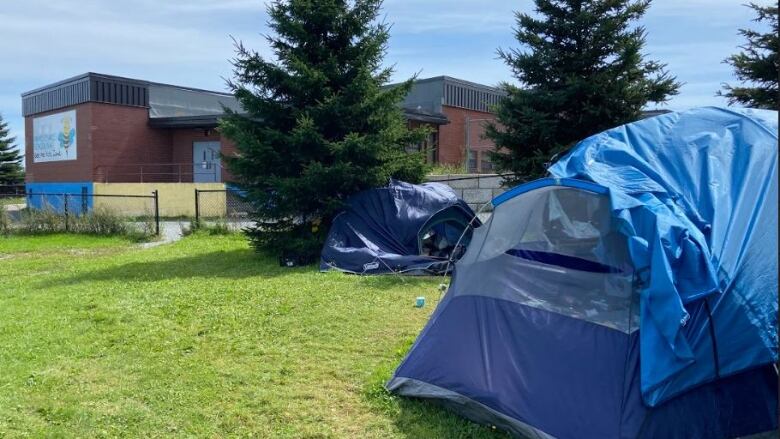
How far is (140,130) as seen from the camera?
30.6 metres

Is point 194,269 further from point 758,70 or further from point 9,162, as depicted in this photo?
point 9,162

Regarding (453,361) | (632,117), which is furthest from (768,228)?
(632,117)

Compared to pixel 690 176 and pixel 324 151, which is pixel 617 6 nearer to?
pixel 324 151

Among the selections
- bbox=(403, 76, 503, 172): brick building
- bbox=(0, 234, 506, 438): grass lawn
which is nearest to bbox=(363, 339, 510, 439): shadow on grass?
bbox=(0, 234, 506, 438): grass lawn

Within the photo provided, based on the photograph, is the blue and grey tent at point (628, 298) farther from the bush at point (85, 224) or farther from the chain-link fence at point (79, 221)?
the chain-link fence at point (79, 221)

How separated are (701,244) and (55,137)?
3489 centimetres

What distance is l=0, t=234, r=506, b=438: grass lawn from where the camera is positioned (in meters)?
4.19

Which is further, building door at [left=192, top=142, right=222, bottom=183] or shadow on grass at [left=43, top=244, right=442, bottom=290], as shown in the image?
building door at [left=192, top=142, right=222, bottom=183]

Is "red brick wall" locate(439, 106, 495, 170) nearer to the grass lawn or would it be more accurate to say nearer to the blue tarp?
the grass lawn

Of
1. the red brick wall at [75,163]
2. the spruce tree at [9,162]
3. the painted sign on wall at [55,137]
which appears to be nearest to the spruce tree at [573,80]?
the red brick wall at [75,163]

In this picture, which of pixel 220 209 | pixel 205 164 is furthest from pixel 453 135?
pixel 205 164

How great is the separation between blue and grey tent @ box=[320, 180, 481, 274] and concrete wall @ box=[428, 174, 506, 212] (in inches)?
109

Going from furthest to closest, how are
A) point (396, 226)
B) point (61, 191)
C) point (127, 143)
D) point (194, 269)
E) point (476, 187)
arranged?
point (61, 191) < point (127, 143) < point (476, 187) < point (396, 226) < point (194, 269)

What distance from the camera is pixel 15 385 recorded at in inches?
193
